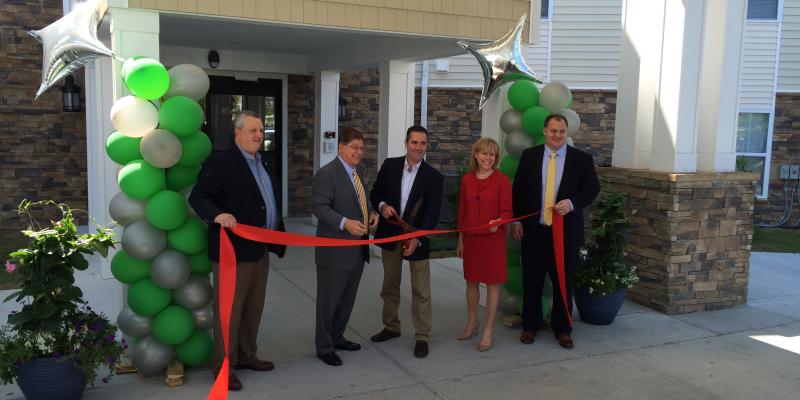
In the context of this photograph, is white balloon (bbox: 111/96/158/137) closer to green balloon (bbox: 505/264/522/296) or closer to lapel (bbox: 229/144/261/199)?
lapel (bbox: 229/144/261/199)

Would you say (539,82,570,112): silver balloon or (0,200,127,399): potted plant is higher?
(539,82,570,112): silver balloon

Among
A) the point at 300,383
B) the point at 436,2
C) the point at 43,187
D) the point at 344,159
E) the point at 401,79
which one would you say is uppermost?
the point at 436,2

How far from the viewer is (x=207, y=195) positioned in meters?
4.08

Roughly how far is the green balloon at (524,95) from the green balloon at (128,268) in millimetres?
3309

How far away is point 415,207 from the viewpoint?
4.90 m

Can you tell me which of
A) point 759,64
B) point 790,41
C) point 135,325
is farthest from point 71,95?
point 790,41

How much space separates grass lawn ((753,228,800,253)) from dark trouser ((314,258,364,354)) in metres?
8.08

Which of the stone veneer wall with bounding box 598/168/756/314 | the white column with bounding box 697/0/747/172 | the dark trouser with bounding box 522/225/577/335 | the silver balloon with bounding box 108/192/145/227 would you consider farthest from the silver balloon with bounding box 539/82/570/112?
the silver balloon with bounding box 108/192/145/227

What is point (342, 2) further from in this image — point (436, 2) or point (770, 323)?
point (770, 323)

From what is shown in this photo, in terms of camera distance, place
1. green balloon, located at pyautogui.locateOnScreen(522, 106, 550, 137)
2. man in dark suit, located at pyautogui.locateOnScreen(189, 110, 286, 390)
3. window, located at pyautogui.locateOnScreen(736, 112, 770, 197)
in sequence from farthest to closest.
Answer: window, located at pyautogui.locateOnScreen(736, 112, 770, 197) → green balloon, located at pyautogui.locateOnScreen(522, 106, 550, 137) → man in dark suit, located at pyautogui.locateOnScreen(189, 110, 286, 390)

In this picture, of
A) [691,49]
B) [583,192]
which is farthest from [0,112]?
[691,49]

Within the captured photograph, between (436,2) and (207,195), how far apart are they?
3.20 meters

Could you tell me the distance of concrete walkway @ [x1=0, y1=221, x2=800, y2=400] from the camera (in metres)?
4.29

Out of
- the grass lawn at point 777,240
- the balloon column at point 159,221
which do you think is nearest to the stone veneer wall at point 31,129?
the balloon column at point 159,221
